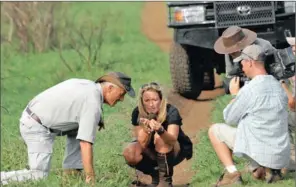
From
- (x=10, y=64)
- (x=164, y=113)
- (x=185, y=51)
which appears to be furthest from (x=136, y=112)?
(x=10, y=64)

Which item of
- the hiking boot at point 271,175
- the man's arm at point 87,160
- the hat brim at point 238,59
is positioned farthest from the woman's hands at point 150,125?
the hiking boot at point 271,175

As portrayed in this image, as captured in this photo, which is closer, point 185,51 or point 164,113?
point 164,113

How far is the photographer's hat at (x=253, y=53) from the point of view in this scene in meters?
7.76

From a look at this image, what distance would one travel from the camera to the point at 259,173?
Answer: 7848 mm

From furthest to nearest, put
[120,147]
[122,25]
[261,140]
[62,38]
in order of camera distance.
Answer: [122,25] < [62,38] < [120,147] < [261,140]

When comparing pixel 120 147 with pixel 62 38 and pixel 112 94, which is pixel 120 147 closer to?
pixel 112 94

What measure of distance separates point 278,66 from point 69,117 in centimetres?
175

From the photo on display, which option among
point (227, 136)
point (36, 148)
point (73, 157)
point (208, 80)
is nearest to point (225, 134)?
Answer: point (227, 136)

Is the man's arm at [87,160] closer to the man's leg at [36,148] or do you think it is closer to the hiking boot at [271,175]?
the man's leg at [36,148]

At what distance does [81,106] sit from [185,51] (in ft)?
16.0

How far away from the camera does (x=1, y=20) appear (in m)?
23.4

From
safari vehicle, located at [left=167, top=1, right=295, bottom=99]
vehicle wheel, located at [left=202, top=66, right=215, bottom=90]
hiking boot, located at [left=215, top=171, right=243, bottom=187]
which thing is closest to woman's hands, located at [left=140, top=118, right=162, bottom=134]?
hiking boot, located at [left=215, top=171, right=243, bottom=187]

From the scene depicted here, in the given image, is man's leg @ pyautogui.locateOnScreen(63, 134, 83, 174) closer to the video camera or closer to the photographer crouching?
the photographer crouching

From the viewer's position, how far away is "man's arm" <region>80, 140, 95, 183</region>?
7684 mm
